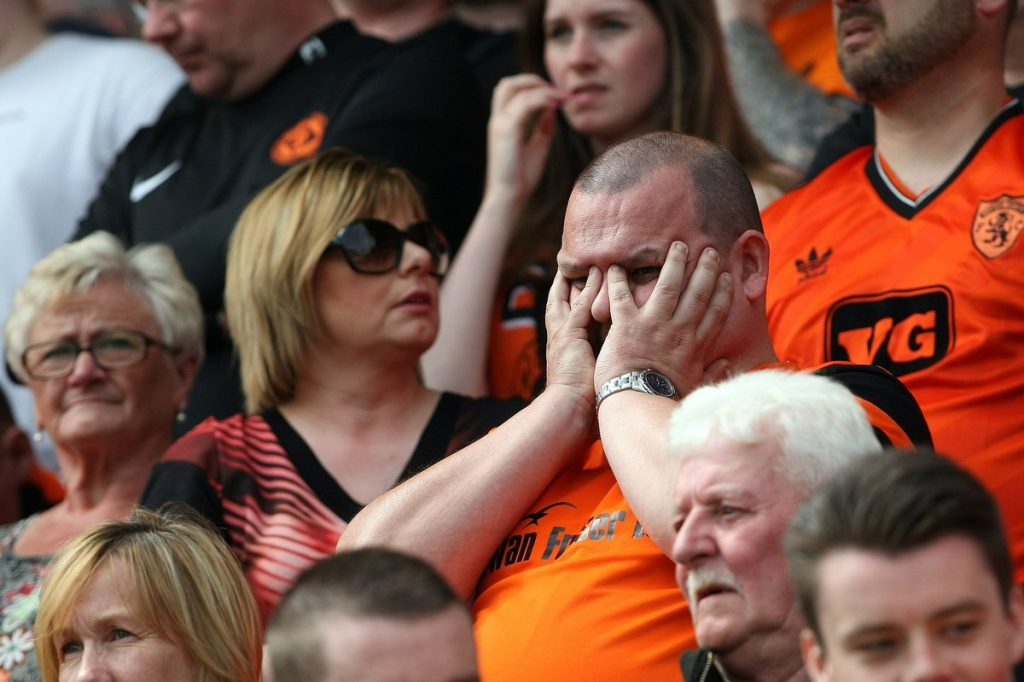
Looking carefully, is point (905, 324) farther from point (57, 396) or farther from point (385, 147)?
point (57, 396)

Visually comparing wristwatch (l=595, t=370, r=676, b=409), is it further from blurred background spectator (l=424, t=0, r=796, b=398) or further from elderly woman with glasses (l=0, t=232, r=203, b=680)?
elderly woman with glasses (l=0, t=232, r=203, b=680)

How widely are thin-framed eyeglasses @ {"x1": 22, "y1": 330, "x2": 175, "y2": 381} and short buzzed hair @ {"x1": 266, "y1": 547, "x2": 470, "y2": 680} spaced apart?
2439mm


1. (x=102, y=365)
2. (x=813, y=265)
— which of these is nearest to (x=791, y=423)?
(x=813, y=265)

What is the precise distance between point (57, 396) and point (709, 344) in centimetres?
210

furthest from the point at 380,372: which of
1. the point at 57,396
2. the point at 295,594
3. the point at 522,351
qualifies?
the point at 295,594

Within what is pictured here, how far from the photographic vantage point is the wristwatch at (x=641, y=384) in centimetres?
334

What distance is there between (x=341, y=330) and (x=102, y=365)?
2.61 ft

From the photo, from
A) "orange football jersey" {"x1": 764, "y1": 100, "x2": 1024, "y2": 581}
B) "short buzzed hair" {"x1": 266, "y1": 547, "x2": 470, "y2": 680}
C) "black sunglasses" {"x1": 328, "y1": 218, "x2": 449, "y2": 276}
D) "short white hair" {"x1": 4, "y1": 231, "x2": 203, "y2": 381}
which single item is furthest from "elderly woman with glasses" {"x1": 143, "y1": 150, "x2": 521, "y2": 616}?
"short buzzed hair" {"x1": 266, "y1": 547, "x2": 470, "y2": 680}

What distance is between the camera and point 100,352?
477 cm

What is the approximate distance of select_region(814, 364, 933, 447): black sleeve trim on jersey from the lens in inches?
126

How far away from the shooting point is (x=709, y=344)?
3.46 meters

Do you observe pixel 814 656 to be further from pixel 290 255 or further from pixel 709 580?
pixel 290 255

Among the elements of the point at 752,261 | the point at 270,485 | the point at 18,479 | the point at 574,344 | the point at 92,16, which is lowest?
the point at 18,479

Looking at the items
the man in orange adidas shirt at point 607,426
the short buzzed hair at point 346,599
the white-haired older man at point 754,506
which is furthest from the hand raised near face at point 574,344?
the short buzzed hair at point 346,599
